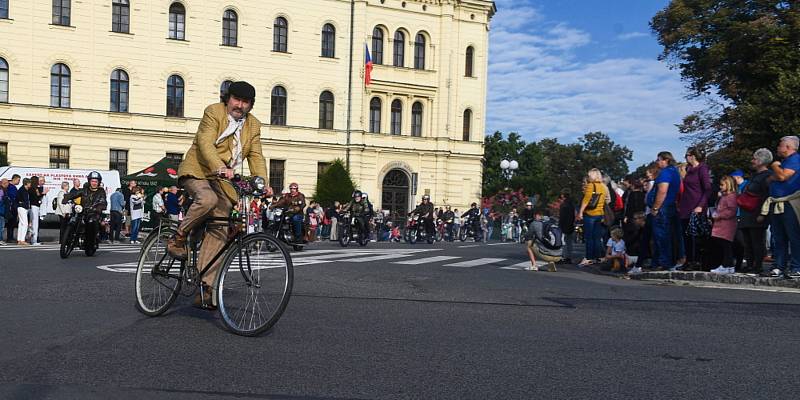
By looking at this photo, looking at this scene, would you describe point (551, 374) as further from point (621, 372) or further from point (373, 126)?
point (373, 126)

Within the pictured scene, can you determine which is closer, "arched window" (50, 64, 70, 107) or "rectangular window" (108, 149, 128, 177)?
"arched window" (50, 64, 70, 107)

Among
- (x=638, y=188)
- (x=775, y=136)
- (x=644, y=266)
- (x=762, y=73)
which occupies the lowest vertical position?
(x=644, y=266)

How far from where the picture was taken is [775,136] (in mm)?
25656

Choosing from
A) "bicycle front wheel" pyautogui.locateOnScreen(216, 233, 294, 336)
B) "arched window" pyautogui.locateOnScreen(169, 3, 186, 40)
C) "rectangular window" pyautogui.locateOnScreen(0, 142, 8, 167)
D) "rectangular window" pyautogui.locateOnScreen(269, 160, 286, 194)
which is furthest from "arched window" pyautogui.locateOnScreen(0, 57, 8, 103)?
"bicycle front wheel" pyautogui.locateOnScreen(216, 233, 294, 336)

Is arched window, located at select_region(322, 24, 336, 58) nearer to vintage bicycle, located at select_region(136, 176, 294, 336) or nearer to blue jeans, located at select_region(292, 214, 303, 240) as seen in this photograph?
blue jeans, located at select_region(292, 214, 303, 240)

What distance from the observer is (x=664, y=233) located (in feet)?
43.3

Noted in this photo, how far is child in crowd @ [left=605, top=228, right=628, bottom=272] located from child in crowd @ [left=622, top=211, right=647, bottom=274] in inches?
6.3

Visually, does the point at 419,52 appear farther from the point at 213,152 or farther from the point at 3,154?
the point at 213,152

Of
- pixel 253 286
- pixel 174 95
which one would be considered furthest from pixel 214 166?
pixel 174 95

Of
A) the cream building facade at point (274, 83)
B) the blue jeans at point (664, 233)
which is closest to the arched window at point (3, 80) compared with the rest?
the cream building facade at point (274, 83)

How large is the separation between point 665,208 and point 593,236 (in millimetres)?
3380

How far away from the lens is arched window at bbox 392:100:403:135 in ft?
166

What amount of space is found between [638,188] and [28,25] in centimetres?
3602

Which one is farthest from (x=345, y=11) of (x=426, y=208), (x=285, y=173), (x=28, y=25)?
(x=426, y=208)
